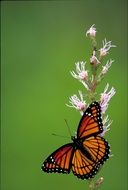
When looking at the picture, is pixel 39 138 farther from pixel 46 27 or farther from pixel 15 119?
pixel 46 27

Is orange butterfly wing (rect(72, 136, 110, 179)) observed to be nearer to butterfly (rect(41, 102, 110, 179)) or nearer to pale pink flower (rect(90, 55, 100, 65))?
butterfly (rect(41, 102, 110, 179))

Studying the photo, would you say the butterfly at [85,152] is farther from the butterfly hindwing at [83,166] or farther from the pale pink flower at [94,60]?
the pale pink flower at [94,60]

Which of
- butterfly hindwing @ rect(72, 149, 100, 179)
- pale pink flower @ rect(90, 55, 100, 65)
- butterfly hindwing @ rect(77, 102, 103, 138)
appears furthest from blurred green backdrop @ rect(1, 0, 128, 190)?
pale pink flower @ rect(90, 55, 100, 65)

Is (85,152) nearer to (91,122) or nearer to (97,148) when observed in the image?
(97,148)

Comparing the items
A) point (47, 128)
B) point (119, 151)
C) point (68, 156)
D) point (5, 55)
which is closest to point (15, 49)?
point (5, 55)

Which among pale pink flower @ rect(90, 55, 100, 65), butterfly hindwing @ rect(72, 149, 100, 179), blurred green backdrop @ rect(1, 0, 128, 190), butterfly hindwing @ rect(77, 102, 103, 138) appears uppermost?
blurred green backdrop @ rect(1, 0, 128, 190)

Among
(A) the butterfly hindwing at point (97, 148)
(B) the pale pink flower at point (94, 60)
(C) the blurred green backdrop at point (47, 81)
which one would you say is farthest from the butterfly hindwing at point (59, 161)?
(C) the blurred green backdrop at point (47, 81)
